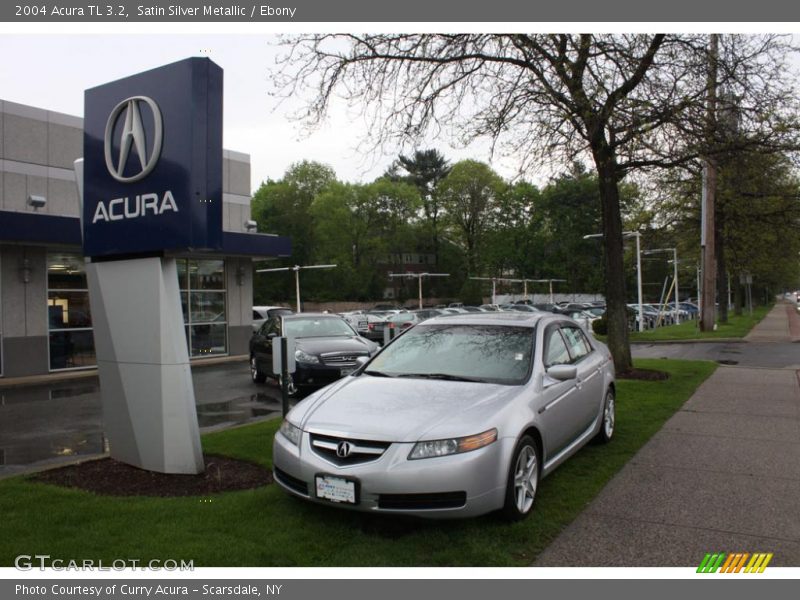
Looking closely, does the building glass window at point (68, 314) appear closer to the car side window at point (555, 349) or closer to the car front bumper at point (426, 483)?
the car side window at point (555, 349)

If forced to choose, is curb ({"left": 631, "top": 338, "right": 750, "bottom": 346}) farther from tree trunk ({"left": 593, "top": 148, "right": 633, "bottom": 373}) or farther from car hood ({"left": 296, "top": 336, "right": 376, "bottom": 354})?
car hood ({"left": 296, "top": 336, "right": 376, "bottom": 354})

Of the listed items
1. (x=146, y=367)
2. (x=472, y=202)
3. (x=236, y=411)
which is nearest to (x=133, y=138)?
(x=146, y=367)

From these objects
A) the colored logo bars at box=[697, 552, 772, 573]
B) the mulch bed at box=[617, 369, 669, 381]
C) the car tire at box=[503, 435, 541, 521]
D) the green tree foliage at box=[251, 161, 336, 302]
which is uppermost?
the green tree foliage at box=[251, 161, 336, 302]

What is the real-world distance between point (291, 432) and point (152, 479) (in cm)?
180

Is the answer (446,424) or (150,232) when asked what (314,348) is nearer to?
(150,232)

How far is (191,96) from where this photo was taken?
18.7 ft

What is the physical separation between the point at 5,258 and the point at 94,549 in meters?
12.9

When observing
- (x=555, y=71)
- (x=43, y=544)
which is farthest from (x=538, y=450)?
(x=555, y=71)

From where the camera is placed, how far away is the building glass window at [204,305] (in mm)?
18641

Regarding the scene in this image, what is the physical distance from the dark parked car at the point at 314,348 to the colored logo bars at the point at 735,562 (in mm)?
6765

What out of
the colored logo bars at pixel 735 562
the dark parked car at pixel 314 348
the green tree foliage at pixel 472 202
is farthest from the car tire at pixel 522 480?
the green tree foliage at pixel 472 202

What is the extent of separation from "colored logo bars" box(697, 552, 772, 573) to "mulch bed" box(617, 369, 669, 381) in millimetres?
8522

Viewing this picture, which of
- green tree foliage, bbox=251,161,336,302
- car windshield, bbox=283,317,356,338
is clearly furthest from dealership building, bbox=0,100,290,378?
green tree foliage, bbox=251,161,336,302

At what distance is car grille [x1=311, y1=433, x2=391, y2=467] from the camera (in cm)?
431
